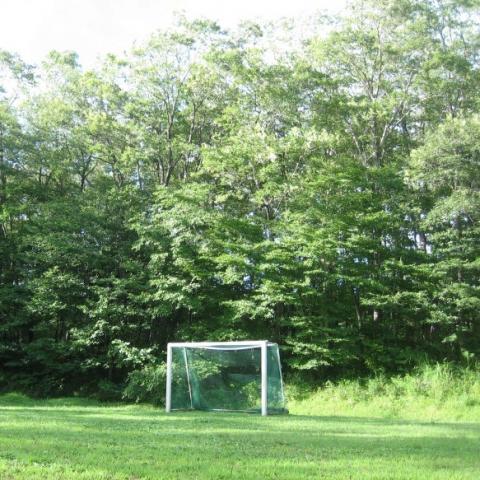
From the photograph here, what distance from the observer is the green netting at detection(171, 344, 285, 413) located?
17844mm

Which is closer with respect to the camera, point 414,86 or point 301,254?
point 301,254

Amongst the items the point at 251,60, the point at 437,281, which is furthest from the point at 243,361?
the point at 251,60

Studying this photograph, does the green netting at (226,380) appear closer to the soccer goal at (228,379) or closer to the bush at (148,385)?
the soccer goal at (228,379)

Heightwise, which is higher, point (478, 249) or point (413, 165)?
point (413, 165)

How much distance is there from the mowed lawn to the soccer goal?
18.9ft

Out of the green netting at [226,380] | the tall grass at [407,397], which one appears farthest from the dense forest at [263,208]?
the green netting at [226,380]

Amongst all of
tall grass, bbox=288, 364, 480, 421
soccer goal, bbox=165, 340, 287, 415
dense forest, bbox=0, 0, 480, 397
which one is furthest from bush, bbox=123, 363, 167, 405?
tall grass, bbox=288, 364, 480, 421

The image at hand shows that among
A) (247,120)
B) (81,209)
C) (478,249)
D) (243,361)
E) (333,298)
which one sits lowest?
(243,361)

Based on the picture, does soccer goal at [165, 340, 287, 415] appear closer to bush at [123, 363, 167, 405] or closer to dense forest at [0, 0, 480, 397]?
bush at [123, 363, 167, 405]

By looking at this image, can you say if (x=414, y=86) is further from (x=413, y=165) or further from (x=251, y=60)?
(x=251, y=60)

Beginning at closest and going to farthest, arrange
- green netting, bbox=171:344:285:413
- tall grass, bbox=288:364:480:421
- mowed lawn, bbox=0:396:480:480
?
mowed lawn, bbox=0:396:480:480 → green netting, bbox=171:344:285:413 → tall grass, bbox=288:364:480:421

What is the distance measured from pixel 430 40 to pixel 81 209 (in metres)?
17.5

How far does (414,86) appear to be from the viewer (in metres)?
25.8

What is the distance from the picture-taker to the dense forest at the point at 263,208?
22.9 m
